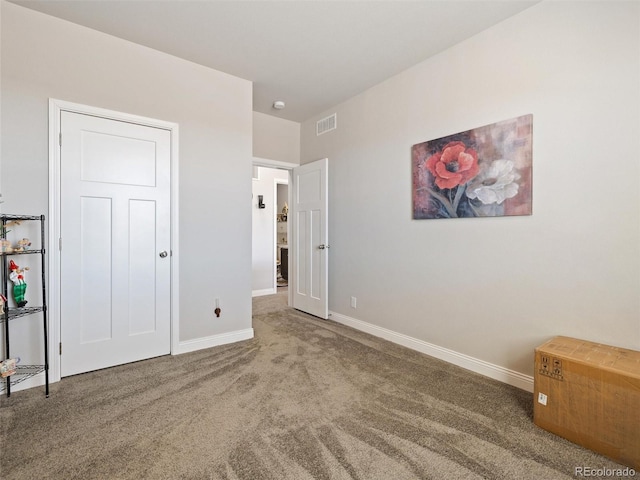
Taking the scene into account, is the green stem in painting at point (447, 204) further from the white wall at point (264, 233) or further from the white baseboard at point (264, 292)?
the white baseboard at point (264, 292)

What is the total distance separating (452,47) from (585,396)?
8.76 feet

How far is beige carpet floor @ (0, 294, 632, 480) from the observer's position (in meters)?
1.48

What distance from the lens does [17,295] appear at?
2.18 metres

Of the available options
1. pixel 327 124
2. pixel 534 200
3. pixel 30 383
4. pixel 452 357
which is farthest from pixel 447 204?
pixel 30 383

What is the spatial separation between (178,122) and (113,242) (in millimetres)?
1221

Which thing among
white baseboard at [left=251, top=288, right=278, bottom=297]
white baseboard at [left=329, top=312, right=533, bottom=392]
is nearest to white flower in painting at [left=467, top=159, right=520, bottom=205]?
white baseboard at [left=329, top=312, right=533, bottom=392]

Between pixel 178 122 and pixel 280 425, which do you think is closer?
pixel 280 425

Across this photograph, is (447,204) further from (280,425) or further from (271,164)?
(271,164)

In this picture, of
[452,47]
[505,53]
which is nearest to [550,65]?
[505,53]

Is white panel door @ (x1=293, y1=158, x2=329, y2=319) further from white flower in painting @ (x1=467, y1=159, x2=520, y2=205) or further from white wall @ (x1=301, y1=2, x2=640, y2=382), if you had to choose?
white flower in painting @ (x1=467, y1=159, x2=520, y2=205)

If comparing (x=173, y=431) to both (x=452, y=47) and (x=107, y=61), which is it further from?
(x=452, y=47)

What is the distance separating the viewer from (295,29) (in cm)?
243

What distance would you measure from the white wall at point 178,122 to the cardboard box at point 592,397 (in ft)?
8.47

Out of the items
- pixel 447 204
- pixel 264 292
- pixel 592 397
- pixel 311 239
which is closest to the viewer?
pixel 592 397
